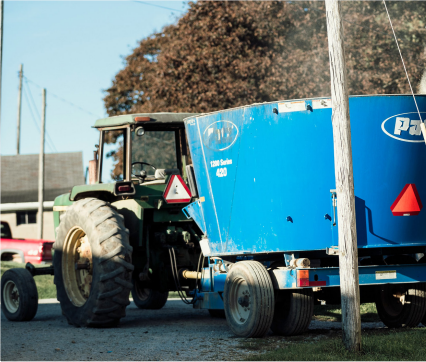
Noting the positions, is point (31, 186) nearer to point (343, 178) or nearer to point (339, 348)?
point (343, 178)

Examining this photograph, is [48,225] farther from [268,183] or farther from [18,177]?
[268,183]

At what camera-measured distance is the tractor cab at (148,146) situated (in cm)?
1024

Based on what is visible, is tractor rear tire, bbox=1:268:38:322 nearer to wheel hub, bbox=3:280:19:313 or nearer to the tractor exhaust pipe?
wheel hub, bbox=3:280:19:313

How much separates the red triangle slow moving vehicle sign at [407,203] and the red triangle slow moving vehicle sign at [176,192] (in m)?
3.27

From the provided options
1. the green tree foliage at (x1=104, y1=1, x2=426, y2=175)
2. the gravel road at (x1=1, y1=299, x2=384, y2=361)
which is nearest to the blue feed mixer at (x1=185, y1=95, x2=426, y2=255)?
the gravel road at (x1=1, y1=299, x2=384, y2=361)

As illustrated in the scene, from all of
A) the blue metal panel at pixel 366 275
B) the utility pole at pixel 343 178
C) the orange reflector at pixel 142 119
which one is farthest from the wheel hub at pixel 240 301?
the orange reflector at pixel 142 119

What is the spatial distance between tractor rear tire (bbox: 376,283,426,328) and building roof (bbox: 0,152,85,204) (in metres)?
30.6

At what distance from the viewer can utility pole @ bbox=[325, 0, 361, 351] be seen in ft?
22.7

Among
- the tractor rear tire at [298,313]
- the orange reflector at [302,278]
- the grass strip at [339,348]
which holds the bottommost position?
the grass strip at [339,348]

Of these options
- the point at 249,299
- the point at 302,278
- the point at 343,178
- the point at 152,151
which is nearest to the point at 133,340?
the point at 249,299

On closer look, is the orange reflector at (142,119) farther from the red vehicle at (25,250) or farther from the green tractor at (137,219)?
the red vehicle at (25,250)

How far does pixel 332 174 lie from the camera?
7.62 metres

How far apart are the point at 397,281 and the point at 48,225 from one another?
30418mm

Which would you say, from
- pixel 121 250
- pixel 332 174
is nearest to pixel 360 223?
pixel 332 174
